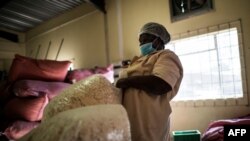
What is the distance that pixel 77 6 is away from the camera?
4.28 m

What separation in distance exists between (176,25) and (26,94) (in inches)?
75.8

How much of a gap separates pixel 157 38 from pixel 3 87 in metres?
2.09

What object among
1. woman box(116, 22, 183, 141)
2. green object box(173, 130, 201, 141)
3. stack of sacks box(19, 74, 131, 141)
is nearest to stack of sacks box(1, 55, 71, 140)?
green object box(173, 130, 201, 141)

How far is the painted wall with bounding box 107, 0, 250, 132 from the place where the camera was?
2.27 metres

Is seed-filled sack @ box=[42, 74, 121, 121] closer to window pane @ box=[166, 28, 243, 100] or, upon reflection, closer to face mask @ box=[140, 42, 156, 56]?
face mask @ box=[140, 42, 156, 56]

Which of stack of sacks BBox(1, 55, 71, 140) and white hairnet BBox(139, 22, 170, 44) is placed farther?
stack of sacks BBox(1, 55, 71, 140)

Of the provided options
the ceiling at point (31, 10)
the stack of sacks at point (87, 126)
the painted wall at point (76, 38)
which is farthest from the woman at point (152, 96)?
the ceiling at point (31, 10)

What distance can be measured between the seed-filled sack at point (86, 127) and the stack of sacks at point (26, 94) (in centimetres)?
170

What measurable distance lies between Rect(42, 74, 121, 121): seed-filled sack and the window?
189cm

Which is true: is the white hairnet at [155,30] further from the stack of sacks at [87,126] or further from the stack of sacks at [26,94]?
the stack of sacks at [26,94]

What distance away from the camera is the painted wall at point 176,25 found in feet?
7.45

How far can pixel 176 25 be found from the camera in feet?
9.11

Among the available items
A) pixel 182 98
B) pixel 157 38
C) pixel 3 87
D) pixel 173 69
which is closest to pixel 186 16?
pixel 182 98

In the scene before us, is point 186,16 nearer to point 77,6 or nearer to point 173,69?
point 173,69
